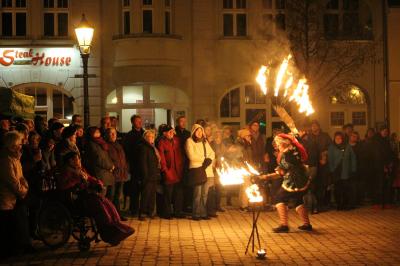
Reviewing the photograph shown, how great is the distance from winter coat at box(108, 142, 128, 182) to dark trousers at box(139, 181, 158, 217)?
0.48 metres

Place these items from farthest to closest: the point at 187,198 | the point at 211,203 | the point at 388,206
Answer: the point at 388,206
the point at 187,198
the point at 211,203

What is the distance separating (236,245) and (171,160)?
152 inches

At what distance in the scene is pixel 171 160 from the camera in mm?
14961

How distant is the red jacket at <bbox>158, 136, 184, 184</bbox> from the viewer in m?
14.9

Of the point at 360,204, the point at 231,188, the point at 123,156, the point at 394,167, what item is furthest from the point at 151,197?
the point at 394,167

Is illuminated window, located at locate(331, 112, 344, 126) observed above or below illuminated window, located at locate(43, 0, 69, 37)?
below

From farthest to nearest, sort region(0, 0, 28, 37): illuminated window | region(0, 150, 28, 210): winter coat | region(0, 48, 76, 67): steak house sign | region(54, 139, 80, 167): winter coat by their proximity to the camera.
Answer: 1. region(0, 0, 28, 37): illuminated window
2. region(0, 48, 76, 67): steak house sign
3. region(54, 139, 80, 167): winter coat
4. region(0, 150, 28, 210): winter coat

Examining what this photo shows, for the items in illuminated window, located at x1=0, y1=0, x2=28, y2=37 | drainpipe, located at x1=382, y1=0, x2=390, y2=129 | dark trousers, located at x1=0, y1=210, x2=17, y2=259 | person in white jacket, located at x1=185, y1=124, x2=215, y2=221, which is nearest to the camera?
dark trousers, located at x1=0, y1=210, x2=17, y2=259

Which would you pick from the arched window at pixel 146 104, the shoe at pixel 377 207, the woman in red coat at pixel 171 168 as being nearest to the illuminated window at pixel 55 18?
the arched window at pixel 146 104

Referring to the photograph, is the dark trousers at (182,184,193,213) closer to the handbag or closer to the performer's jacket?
the handbag

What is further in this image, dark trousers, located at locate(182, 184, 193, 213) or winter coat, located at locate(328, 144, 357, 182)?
winter coat, located at locate(328, 144, 357, 182)

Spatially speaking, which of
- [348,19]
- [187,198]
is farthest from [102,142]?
[348,19]

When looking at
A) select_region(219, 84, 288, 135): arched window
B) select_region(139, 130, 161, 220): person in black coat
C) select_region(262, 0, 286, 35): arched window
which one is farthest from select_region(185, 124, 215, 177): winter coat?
select_region(262, 0, 286, 35): arched window

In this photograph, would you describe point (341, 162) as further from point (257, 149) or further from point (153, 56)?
point (153, 56)
